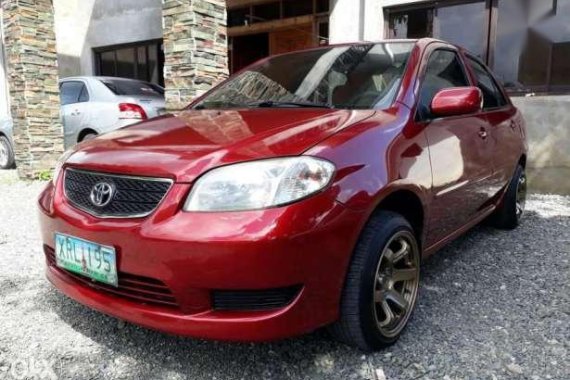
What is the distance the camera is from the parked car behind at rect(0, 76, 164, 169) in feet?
22.0

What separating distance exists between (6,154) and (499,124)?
8464 mm

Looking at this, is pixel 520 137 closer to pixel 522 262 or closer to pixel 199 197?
pixel 522 262

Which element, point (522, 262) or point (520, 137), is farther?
point (520, 137)

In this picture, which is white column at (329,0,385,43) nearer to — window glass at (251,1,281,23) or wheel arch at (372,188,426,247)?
window glass at (251,1,281,23)

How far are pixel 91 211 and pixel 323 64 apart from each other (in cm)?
160

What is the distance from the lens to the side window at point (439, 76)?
8.32 feet

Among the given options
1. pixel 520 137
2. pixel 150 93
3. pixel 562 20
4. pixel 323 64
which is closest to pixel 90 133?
pixel 150 93

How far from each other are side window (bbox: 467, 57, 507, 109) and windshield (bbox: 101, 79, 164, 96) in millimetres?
5143

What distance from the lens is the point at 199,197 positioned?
1.77 metres

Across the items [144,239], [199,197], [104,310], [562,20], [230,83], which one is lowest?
[104,310]

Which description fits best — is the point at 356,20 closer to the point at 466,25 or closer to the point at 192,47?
the point at 466,25

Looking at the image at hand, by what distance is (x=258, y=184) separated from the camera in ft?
5.77

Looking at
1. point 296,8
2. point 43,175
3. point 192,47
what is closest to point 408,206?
point 192,47

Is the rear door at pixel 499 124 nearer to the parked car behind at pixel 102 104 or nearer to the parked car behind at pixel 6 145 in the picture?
the parked car behind at pixel 102 104
